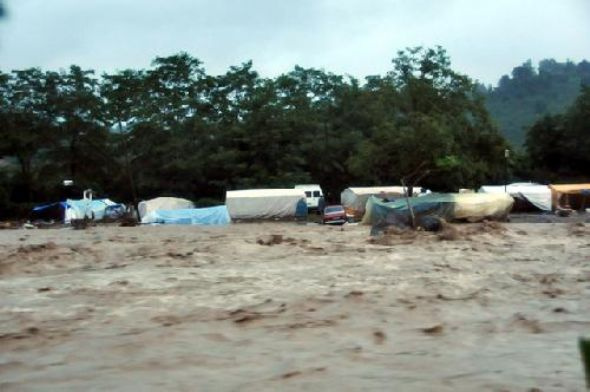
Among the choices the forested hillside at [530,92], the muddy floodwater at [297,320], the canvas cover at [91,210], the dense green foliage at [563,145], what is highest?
the forested hillside at [530,92]

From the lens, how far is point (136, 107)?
5712cm

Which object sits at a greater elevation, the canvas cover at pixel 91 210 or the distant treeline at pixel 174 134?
the distant treeline at pixel 174 134

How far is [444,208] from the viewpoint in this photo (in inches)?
1223

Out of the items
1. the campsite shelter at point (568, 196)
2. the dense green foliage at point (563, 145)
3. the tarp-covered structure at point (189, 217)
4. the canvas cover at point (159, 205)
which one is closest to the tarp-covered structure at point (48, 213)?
the canvas cover at point (159, 205)

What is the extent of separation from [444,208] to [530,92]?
277ft

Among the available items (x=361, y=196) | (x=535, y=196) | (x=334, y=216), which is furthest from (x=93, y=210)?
(x=535, y=196)

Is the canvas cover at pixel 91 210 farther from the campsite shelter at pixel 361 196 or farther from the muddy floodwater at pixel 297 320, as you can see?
the muddy floodwater at pixel 297 320

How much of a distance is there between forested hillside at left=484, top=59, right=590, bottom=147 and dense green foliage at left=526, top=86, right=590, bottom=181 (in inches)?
1213

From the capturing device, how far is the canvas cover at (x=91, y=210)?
145 feet

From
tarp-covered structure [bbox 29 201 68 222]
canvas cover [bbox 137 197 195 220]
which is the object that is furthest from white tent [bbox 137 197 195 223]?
tarp-covered structure [bbox 29 201 68 222]

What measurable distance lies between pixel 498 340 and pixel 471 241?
14.8 m

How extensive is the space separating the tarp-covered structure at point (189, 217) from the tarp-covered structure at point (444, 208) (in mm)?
10973

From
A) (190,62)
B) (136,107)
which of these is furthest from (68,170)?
(190,62)

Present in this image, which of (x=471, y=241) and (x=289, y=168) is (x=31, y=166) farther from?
(x=471, y=241)
